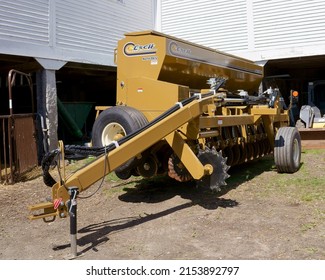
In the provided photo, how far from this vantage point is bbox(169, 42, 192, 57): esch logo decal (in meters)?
6.07

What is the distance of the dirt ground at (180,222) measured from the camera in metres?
4.08

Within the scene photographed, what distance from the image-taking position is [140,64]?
242 inches

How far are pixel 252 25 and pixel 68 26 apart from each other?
564cm

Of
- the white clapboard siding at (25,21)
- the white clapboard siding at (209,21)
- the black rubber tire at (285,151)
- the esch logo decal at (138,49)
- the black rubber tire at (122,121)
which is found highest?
the white clapboard siding at (209,21)

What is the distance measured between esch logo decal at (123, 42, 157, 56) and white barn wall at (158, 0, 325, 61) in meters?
7.02

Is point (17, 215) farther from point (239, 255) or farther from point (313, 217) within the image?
point (313, 217)

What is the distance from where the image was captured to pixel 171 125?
4.89 metres

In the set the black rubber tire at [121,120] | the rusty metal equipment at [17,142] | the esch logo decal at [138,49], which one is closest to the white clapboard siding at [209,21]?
the rusty metal equipment at [17,142]

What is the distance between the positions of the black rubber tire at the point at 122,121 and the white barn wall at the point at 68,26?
152 inches

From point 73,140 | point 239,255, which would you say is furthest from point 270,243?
point 73,140

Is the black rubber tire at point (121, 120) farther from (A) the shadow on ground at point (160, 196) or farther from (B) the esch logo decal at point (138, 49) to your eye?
(A) the shadow on ground at point (160, 196)

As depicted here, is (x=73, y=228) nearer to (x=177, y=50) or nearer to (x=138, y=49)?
(x=138, y=49)

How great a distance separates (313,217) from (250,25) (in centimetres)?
866

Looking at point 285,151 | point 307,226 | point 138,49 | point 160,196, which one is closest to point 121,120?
point 138,49
